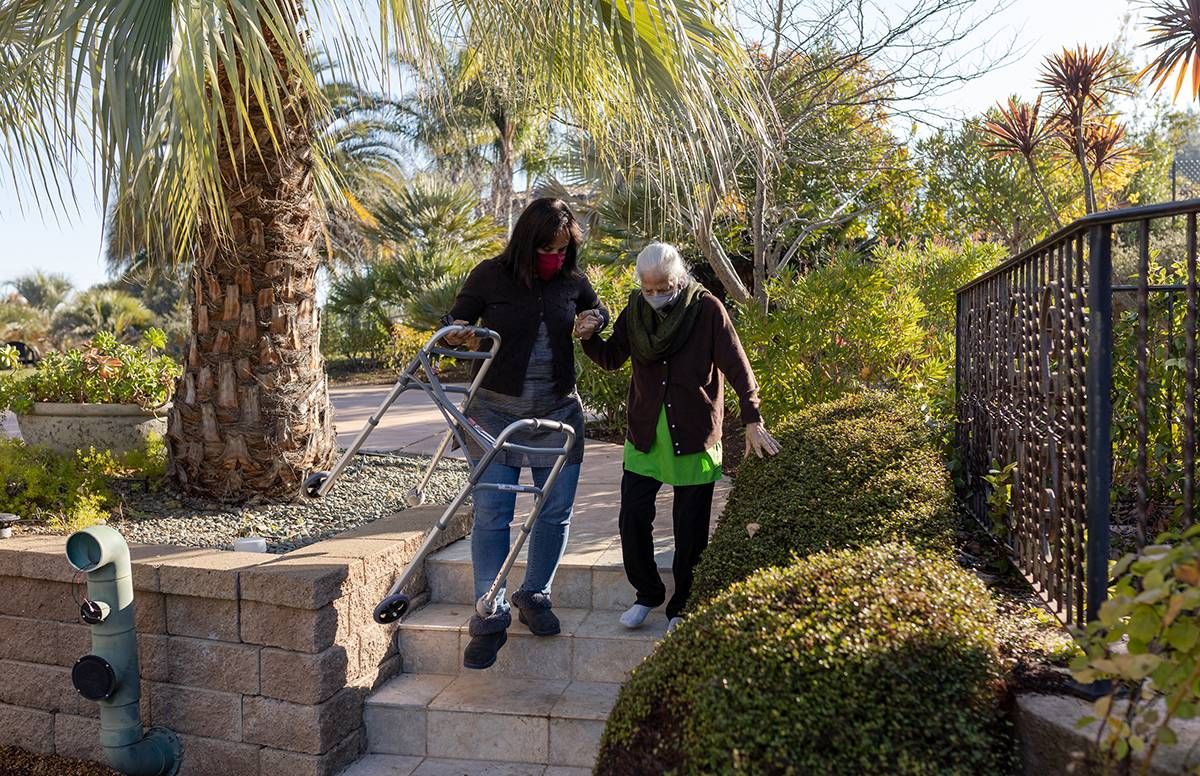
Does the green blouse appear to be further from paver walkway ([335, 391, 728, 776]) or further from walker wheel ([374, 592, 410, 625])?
walker wheel ([374, 592, 410, 625])

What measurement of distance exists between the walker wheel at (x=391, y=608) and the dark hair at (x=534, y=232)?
4.25ft

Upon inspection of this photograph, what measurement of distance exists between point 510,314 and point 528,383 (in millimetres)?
285

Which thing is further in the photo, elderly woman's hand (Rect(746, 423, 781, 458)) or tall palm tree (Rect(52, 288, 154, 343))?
tall palm tree (Rect(52, 288, 154, 343))

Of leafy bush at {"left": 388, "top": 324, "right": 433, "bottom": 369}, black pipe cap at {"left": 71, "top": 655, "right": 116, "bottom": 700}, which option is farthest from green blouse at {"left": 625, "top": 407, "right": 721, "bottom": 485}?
leafy bush at {"left": 388, "top": 324, "right": 433, "bottom": 369}

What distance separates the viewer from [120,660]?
11.9 feet

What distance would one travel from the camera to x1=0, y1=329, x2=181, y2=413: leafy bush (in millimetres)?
5984

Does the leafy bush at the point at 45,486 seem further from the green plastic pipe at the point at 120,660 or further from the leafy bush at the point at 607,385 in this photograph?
the leafy bush at the point at 607,385

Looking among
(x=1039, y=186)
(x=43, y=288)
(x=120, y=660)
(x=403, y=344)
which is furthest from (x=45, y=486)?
(x=43, y=288)

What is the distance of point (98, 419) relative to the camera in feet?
19.6

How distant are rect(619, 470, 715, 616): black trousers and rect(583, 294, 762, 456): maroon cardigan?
0.17m

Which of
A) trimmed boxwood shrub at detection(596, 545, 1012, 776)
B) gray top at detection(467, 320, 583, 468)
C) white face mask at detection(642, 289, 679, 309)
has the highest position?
white face mask at detection(642, 289, 679, 309)

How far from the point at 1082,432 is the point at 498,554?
217 centimetres

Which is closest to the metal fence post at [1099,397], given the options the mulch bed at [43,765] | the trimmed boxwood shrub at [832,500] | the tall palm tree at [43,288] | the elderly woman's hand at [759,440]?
the trimmed boxwood shrub at [832,500]

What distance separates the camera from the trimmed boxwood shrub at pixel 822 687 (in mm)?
1965
